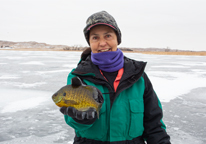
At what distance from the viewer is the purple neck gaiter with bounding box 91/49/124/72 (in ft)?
5.49

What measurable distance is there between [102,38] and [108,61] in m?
0.22

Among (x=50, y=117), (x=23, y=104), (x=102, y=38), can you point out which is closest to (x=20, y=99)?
(x=23, y=104)

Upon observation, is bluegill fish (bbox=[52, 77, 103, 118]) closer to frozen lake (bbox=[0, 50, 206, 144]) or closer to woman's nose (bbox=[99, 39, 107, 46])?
woman's nose (bbox=[99, 39, 107, 46])

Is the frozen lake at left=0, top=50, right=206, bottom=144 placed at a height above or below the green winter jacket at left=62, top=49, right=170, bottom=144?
below

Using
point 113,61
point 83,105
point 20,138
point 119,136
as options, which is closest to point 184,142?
point 119,136

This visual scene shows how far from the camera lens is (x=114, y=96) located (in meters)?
1.60

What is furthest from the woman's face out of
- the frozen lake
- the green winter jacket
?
the frozen lake

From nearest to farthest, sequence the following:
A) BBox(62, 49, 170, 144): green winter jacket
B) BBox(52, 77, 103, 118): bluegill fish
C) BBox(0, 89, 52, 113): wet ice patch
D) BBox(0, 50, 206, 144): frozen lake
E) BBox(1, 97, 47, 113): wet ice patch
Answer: BBox(52, 77, 103, 118): bluegill fish → BBox(62, 49, 170, 144): green winter jacket → BBox(0, 50, 206, 144): frozen lake → BBox(1, 97, 47, 113): wet ice patch → BBox(0, 89, 52, 113): wet ice patch

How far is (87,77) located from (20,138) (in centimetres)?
209

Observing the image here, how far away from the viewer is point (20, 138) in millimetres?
3016

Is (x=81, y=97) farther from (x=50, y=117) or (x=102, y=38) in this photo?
(x=50, y=117)

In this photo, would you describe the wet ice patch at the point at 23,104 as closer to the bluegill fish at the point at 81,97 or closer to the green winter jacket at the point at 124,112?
the green winter jacket at the point at 124,112

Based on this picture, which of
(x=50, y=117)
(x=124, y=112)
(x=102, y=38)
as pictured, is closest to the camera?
(x=124, y=112)

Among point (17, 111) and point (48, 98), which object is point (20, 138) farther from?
point (48, 98)
